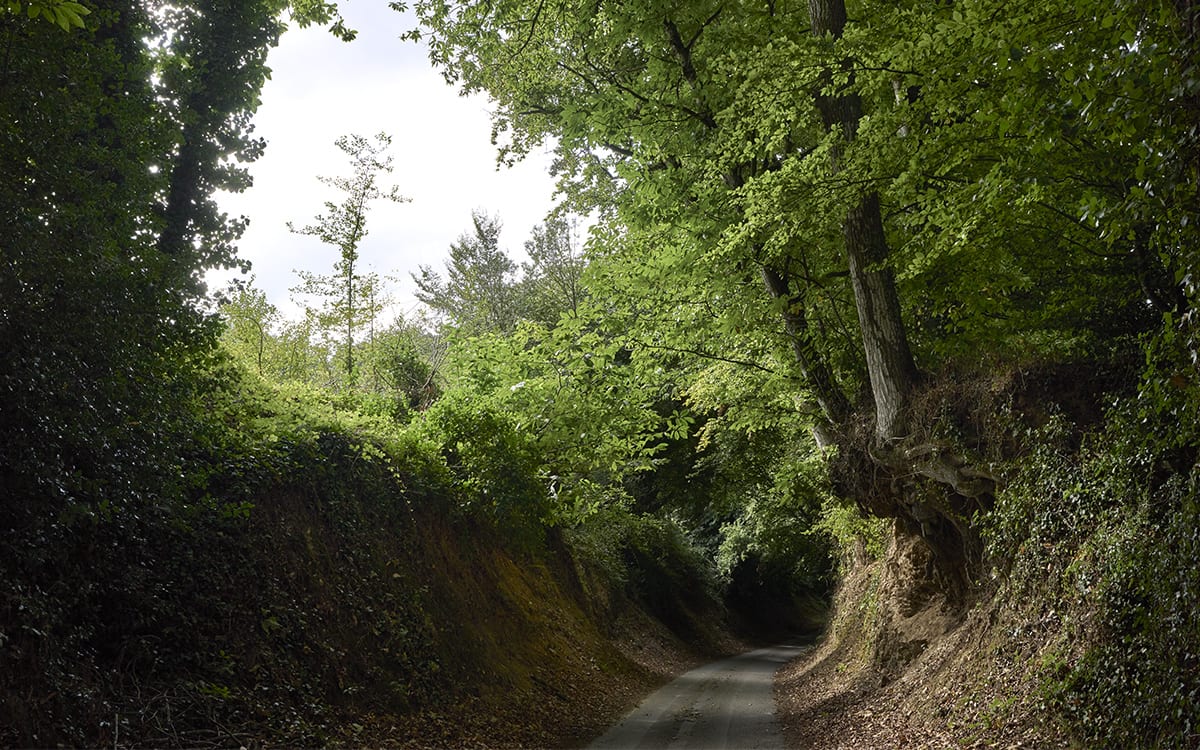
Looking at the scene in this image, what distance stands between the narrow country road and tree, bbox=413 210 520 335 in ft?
65.1

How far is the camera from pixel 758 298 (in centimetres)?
1241

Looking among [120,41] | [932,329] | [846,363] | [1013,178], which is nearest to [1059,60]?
[1013,178]

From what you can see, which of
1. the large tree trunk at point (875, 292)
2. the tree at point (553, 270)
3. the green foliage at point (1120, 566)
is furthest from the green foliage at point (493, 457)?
the tree at point (553, 270)

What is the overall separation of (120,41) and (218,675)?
8609mm

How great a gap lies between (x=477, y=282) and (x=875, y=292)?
29392 millimetres

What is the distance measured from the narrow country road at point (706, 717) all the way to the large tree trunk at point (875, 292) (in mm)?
5424

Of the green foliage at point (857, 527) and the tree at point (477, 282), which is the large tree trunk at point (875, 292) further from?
the tree at point (477, 282)

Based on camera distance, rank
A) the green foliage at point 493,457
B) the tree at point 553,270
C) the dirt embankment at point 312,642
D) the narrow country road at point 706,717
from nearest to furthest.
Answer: the dirt embankment at point 312,642
the narrow country road at point 706,717
the green foliage at point 493,457
the tree at point 553,270

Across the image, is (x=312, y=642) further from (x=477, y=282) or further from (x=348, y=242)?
(x=477, y=282)

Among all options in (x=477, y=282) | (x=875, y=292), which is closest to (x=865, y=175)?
(x=875, y=292)

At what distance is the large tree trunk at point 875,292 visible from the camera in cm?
1029

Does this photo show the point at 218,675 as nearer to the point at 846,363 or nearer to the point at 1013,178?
the point at 1013,178

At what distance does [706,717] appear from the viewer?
13.3 m

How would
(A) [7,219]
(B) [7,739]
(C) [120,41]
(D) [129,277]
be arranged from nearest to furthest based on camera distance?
(B) [7,739] < (A) [7,219] < (D) [129,277] < (C) [120,41]
